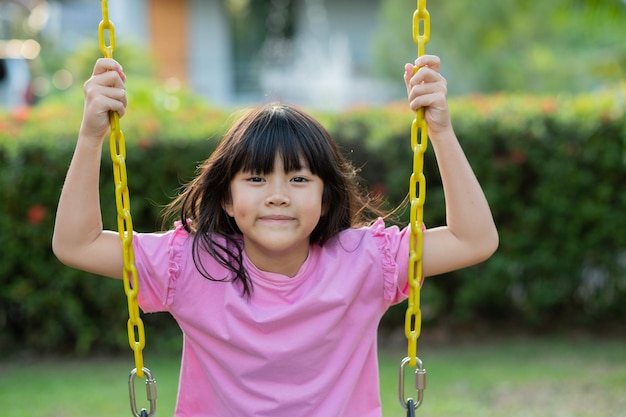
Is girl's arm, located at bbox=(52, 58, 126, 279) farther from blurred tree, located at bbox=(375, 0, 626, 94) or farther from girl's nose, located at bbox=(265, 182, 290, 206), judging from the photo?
blurred tree, located at bbox=(375, 0, 626, 94)

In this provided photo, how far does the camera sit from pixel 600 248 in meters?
6.01

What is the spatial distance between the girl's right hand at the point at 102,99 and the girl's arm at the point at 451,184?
0.79 metres

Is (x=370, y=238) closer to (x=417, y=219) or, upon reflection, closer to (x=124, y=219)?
(x=417, y=219)

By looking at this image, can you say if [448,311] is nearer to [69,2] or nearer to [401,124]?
[401,124]

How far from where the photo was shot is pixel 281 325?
2.47 m

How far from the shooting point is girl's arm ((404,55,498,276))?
Answer: 2436 mm

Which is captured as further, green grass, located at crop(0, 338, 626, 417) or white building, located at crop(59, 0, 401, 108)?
white building, located at crop(59, 0, 401, 108)

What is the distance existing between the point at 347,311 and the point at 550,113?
3756 mm

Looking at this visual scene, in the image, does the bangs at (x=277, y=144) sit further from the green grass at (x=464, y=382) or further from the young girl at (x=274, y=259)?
the green grass at (x=464, y=382)

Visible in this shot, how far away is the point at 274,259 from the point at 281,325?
7.9 inches

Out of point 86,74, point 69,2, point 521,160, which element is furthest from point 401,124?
point 69,2

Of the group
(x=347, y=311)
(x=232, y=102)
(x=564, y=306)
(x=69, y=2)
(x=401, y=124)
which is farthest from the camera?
(x=69, y=2)

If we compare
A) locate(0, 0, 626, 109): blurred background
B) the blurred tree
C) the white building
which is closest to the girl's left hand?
locate(0, 0, 626, 109): blurred background

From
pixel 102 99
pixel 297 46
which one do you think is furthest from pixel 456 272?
pixel 297 46
